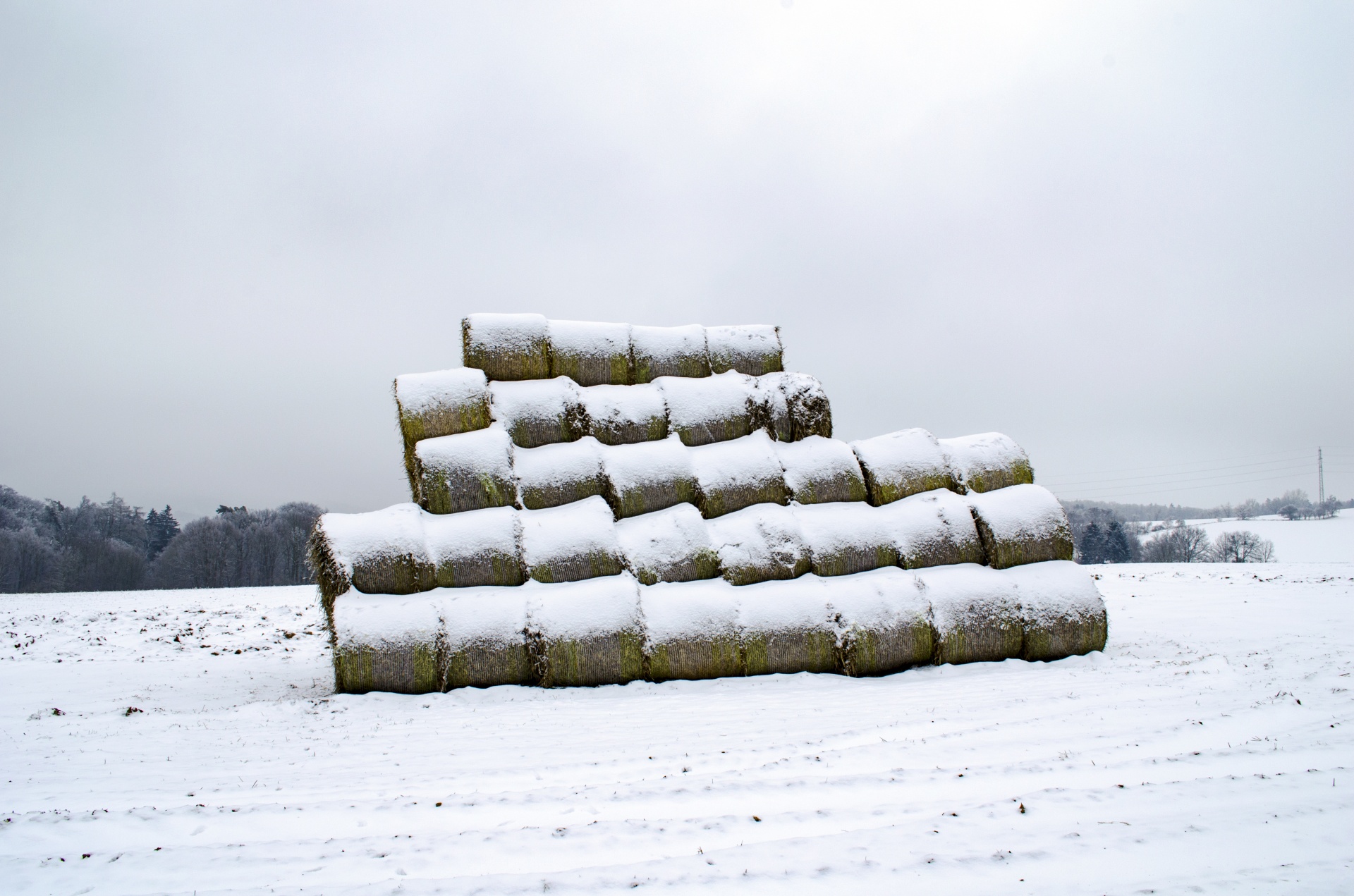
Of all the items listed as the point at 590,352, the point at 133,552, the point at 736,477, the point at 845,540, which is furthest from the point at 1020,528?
the point at 133,552

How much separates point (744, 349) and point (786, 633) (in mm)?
3925

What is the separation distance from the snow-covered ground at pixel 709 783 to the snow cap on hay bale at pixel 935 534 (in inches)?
44.7

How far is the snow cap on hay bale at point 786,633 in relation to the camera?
20.7ft

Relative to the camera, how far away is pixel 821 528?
7.17 meters

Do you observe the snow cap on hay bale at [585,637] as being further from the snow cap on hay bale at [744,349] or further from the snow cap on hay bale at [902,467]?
the snow cap on hay bale at [744,349]

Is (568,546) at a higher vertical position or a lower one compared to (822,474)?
lower

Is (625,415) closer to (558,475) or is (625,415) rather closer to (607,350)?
(607,350)

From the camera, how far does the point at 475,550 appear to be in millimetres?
6449

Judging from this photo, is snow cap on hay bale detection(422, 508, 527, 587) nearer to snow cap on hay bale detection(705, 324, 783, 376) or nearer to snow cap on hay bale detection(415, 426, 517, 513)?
snow cap on hay bale detection(415, 426, 517, 513)

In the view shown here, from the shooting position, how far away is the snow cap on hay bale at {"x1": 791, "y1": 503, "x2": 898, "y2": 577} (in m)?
7.04

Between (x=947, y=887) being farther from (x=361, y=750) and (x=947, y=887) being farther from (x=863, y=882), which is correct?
(x=361, y=750)

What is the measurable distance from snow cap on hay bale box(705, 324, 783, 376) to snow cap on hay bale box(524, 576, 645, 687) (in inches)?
146

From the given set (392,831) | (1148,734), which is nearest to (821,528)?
(1148,734)

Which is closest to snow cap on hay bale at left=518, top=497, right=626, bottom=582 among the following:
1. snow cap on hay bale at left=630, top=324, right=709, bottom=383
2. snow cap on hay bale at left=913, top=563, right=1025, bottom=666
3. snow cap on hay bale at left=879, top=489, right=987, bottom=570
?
snow cap on hay bale at left=630, top=324, right=709, bottom=383
